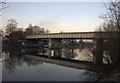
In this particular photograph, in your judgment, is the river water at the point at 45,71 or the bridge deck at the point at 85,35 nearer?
the river water at the point at 45,71

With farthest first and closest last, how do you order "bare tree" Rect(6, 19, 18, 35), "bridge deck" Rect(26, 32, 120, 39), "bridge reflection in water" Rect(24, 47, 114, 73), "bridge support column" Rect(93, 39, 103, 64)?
"bare tree" Rect(6, 19, 18, 35)
"bridge reflection in water" Rect(24, 47, 114, 73)
"bridge support column" Rect(93, 39, 103, 64)
"bridge deck" Rect(26, 32, 120, 39)

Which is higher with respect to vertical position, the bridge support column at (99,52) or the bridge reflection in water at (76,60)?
the bridge support column at (99,52)

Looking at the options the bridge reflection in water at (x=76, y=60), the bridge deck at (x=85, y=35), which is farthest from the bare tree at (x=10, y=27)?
the bridge reflection in water at (x=76, y=60)

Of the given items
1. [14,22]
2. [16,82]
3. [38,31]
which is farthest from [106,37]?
[38,31]

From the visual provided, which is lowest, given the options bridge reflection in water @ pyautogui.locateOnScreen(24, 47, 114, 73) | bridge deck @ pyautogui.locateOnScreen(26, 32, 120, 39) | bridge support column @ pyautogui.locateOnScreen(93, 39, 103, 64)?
bridge reflection in water @ pyautogui.locateOnScreen(24, 47, 114, 73)

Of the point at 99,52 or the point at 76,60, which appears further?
the point at 76,60

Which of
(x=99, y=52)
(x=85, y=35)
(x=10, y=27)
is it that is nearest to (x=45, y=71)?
(x=99, y=52)

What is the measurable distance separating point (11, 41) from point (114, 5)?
56.1 metres

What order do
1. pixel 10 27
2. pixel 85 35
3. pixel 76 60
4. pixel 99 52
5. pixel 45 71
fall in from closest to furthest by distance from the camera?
pixel 45 71
pixel 99 52
pixel 76 60
pixel 85 35
pixel 10 27

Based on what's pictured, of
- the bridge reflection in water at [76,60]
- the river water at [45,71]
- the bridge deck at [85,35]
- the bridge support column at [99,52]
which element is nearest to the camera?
the river water at [45,71]

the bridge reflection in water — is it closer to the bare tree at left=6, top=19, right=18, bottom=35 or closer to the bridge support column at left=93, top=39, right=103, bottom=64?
the bridge support column at left=93, top=39, right=103, bottom=64

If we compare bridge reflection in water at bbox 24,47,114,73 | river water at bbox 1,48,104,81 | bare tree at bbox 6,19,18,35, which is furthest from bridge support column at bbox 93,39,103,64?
bare tree at bbox 6,19,18,35

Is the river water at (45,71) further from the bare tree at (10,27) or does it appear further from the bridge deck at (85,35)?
the bare tree at (10,27)

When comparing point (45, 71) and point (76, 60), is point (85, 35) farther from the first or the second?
point (45, 71)
